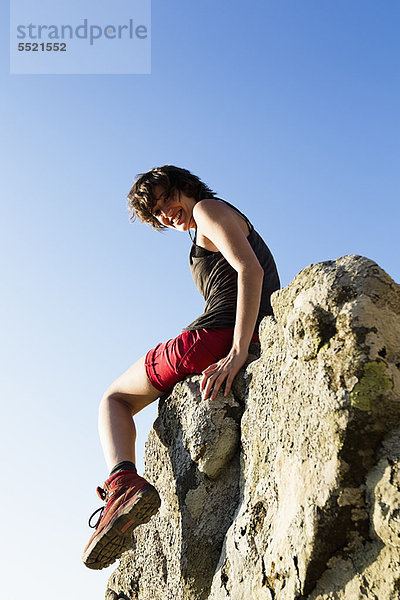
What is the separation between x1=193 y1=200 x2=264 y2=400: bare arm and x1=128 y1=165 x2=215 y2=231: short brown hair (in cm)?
57

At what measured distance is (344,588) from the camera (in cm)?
282

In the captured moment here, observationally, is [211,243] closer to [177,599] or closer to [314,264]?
[314,264]

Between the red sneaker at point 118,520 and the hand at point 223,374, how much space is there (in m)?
0.74

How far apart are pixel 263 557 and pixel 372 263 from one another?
1.66 meters

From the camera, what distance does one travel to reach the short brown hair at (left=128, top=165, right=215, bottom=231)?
4.75 m

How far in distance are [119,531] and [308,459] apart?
4.86 ft

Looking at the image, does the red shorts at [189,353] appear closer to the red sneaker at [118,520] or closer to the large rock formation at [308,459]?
the large rock formation at [308,459]

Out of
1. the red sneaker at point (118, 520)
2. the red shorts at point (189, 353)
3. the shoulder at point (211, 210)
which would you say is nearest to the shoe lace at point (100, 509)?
the red sneaker at point (118, 520)

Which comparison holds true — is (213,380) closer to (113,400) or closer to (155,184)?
(113,400)

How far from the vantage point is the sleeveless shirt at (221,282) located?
4.50 metres

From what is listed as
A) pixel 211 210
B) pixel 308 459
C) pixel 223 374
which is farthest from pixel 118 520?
pixel 211 210

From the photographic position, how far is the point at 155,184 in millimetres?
4766

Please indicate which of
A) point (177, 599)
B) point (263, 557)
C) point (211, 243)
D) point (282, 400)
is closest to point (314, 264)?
point (282, 400)

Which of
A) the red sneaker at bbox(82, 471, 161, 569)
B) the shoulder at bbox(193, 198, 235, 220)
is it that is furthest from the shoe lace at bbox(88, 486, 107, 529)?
the shoulder at bbox(193, 198, 235, 220)
